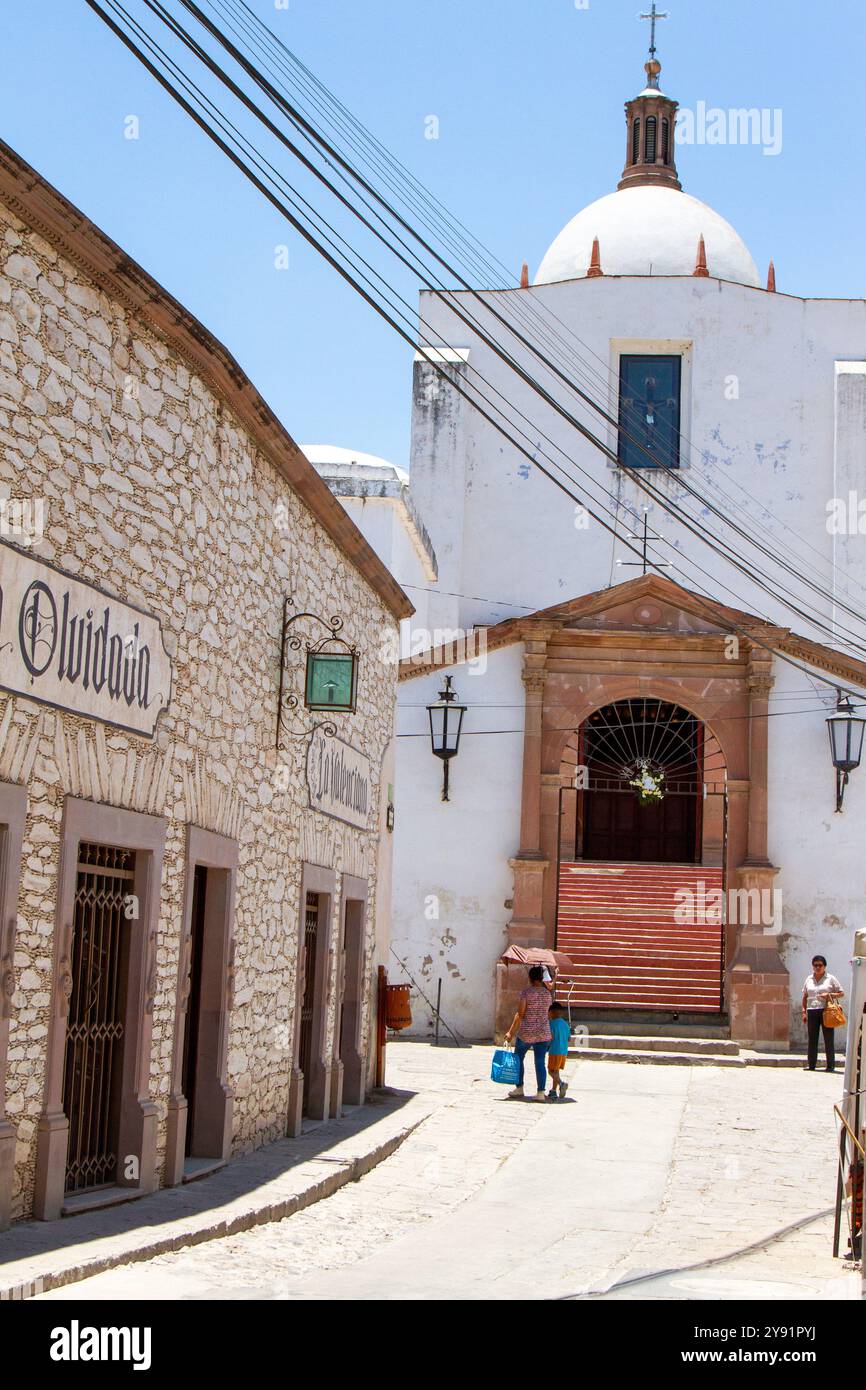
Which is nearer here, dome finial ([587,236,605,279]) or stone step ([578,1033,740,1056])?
stone step ([578,1033,740,1056])

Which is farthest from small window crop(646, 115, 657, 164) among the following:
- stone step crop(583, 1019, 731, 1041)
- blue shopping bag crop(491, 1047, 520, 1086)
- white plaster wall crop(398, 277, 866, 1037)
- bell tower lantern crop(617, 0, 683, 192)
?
blue shopping bag crop(491, 1047, 520, 1086)

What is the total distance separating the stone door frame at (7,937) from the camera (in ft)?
22.0

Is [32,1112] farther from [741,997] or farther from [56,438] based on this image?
[741,997]

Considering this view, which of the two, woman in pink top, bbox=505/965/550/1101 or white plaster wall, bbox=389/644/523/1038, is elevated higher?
white plaster wall, bbox=389/644/523/1038

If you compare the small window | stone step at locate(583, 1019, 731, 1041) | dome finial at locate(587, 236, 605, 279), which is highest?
the small window

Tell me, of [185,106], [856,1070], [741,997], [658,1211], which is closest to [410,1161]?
[658,1211]

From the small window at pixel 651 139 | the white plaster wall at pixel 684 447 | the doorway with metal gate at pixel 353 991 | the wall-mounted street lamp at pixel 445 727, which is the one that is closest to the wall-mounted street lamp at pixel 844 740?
the wall-mounted street lamp at pixel 445 727

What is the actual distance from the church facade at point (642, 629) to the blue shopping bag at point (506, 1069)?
4.52 m

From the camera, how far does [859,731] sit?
64.6ft

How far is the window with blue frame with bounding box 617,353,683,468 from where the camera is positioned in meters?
25.2

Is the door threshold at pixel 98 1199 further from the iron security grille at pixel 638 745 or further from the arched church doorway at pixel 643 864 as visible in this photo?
the iron security grille at pixel 638 745

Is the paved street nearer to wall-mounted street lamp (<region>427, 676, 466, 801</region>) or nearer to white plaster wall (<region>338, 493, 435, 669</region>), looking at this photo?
wall-mounted street lamp (<region>427, 676, 466, 801</region>)

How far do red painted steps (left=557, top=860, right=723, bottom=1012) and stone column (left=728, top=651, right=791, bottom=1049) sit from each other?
25.4 inches
